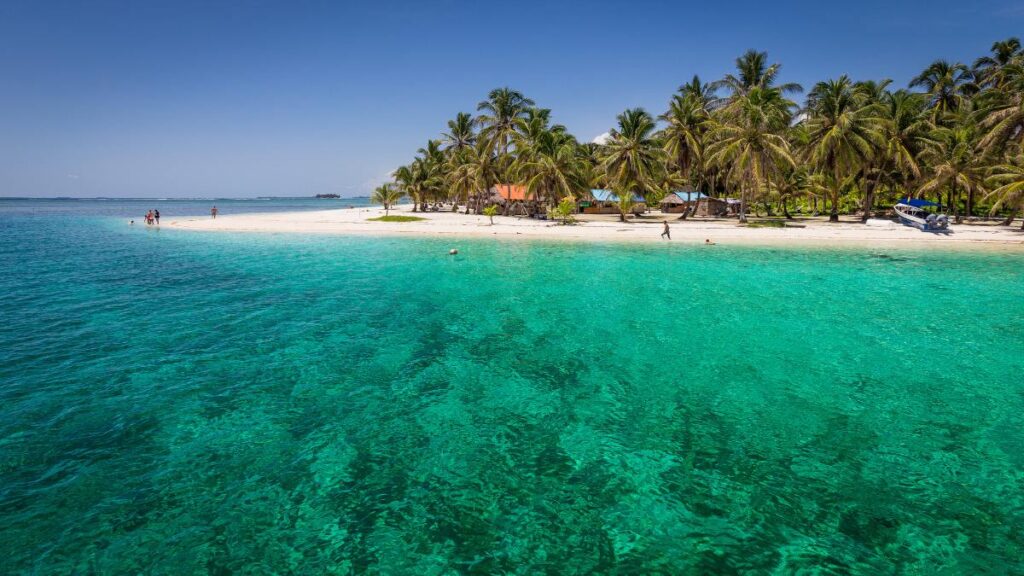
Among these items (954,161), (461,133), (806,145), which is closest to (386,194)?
(461,133)

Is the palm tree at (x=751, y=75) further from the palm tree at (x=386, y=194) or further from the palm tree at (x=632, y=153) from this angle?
the palm tree at (x=386, y=194)

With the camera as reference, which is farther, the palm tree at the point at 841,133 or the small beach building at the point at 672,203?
the small beach building at the point at 672,203

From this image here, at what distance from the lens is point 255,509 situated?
20.0ft

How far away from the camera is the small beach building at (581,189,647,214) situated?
69.5 meters

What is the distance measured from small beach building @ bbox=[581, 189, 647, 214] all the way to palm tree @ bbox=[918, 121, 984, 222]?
1221 inches

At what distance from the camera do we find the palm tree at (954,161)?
43906mm

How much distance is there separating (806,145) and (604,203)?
93.0 ft

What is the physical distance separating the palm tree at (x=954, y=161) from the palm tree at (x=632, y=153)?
25.2 metres

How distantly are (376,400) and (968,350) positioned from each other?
49.9ft

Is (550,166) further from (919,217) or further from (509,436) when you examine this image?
Result: (509,436)

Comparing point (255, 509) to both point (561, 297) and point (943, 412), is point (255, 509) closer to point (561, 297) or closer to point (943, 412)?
point (943, 412)

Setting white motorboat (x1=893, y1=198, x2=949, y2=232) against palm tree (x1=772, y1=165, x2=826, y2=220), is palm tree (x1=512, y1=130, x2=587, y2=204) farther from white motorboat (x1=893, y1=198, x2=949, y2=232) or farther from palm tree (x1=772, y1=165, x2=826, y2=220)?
white motorboat (x1=893, y1=198, x2=949, y2=232)

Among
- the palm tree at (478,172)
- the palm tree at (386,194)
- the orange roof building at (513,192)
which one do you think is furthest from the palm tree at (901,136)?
the palm tree at (386,194)

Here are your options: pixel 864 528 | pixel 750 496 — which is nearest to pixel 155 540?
pixel 750 496
